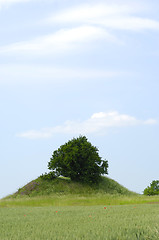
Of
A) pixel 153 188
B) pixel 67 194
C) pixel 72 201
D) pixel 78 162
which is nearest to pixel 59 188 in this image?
pixel 67 194

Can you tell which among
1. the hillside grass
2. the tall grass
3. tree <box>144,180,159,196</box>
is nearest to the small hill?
the hillside grass

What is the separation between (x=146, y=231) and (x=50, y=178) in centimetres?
3112

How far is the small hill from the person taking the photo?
34194mm

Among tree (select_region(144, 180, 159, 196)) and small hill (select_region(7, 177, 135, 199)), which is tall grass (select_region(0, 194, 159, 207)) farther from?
tree (select_region(144, 180, 159, 196))

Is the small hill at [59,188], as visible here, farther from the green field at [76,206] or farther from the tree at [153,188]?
the tree at [153,188]

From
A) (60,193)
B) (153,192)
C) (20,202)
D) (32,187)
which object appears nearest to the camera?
(20,202)

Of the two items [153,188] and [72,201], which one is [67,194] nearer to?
[72,201]

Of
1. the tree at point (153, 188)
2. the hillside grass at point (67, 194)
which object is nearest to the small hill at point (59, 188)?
the hillside grass at point (67, 194)

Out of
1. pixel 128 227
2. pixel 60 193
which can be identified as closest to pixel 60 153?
pixel 60 193

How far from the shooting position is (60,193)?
110 ft

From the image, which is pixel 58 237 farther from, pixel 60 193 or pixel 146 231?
pixel 60 193

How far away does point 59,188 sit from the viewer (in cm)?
3500

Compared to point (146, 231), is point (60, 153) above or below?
above

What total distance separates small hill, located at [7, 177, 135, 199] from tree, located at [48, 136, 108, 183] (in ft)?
3.06
